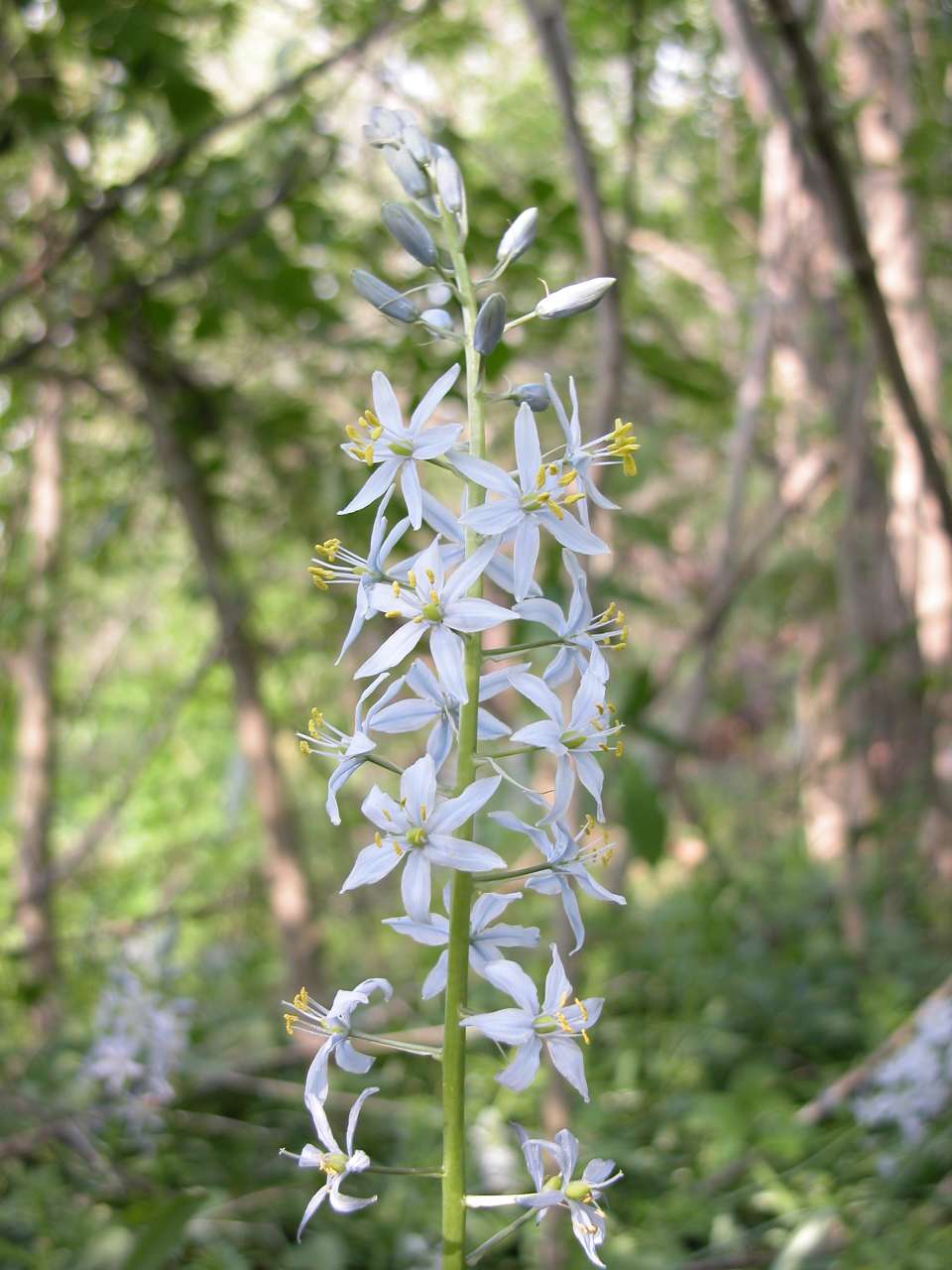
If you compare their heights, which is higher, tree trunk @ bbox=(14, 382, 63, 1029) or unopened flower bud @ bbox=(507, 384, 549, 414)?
unopened flower bud @ bbox=(507, 384, 549, 414)

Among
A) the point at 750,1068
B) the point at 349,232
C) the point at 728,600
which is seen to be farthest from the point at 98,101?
the point at 750,1068

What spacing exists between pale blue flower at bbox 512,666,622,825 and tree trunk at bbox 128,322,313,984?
2.12m

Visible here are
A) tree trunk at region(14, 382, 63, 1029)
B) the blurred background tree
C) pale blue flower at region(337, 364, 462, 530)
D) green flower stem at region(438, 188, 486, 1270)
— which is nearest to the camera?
green flower stem at region(438, 188, 486, 1270)

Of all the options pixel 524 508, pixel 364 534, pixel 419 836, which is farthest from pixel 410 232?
pixel 364 534

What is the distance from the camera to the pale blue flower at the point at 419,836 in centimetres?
98

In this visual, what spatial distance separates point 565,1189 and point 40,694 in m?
3.54

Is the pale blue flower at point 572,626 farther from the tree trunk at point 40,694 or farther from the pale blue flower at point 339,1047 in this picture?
the tree trunk at point 40,694

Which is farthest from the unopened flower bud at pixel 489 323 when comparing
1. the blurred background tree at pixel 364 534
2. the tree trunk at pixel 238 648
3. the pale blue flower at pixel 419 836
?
the tree trunk at pixel 238 648

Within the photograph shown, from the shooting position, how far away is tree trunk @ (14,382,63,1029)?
370 cm

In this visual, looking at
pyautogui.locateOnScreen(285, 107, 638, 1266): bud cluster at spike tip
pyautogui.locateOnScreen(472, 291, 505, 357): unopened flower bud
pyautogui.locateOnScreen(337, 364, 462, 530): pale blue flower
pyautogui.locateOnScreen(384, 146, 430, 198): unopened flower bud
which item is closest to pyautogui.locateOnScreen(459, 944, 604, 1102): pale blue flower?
pyautogui.locateOnScreen(285, 107, 638, 1266): bud cluster at spike tip

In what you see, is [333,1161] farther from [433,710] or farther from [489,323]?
[489,323]

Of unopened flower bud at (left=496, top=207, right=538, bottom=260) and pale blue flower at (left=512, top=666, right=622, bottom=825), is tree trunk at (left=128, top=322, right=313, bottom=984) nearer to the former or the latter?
unopened flower bud at (left=496, top=207, right=538, bottom=260)

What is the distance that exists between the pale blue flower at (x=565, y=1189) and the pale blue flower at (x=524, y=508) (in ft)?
1.48

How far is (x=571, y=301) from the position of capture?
3.79 feet
